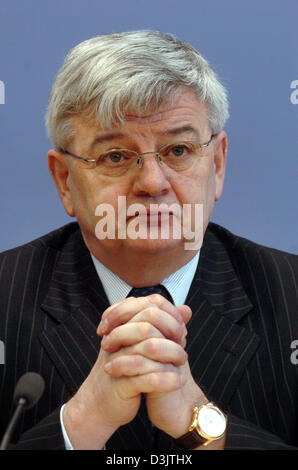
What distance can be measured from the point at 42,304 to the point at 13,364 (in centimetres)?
20

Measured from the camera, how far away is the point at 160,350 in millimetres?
1672

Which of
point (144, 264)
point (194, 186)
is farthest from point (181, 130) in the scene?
point (144, 264)

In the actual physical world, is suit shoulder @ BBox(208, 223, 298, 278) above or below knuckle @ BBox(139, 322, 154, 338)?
above

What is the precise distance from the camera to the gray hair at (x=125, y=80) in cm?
194

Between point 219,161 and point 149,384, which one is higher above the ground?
point 219,161

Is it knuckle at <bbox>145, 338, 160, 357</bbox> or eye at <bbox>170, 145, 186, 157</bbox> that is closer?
knuckle at <bbox>145, 338, 160, 357</bbox>

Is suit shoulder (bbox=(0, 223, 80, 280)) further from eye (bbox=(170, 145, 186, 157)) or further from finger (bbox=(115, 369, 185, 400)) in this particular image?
→ finger (bbox=(115, 369, 185, 400))

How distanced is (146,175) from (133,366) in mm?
555

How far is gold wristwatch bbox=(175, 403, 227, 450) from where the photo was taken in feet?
5.57

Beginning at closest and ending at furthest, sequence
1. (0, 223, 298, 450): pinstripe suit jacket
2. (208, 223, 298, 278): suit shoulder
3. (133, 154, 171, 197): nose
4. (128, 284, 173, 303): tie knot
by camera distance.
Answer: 1. (133, 154, 171, 197): nose
2. (0, 223, 298, 450): pinstripe suit jacket
3. (128, 284, 173, 303): tie knot
4. (208, 223, 298, 278): suit shoulder

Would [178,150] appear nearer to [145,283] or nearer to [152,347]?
[145,283]

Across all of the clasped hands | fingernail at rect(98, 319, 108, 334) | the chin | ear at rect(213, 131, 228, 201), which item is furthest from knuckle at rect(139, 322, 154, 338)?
ear at rect(213, 131, 228, 201)
